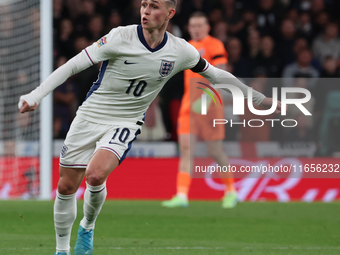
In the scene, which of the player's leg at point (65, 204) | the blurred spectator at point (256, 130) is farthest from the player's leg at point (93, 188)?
the blurred spectator at point (256, 130)

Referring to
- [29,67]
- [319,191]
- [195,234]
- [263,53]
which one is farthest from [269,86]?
[195,234]

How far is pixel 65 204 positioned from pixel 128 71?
3.46 feet

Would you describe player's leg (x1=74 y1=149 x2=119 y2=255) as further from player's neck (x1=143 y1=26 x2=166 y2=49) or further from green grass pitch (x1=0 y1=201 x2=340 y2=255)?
player's neck (x1=143 y1=26 x2=166 y2=49)

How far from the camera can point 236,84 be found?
461 cm

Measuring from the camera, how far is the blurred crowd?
9.60m

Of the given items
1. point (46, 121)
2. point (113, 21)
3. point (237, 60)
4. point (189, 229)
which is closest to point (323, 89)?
point (237, 60)

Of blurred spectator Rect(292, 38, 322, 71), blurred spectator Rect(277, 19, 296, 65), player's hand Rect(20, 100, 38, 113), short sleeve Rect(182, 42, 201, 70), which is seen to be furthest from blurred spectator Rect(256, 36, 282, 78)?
player's hand Rect(20, 100, 38, 113)

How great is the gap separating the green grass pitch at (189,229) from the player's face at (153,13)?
1.79 m

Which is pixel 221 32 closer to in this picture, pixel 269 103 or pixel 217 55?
pixel 217 55

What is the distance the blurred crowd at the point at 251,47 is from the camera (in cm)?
960

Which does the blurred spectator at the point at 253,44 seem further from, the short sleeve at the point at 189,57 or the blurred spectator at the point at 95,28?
the short sleeve at the point at 189,57

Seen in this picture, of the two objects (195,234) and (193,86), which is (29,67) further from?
(195,234)

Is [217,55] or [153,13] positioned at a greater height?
[153,13]

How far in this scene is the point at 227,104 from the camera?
9328mm
